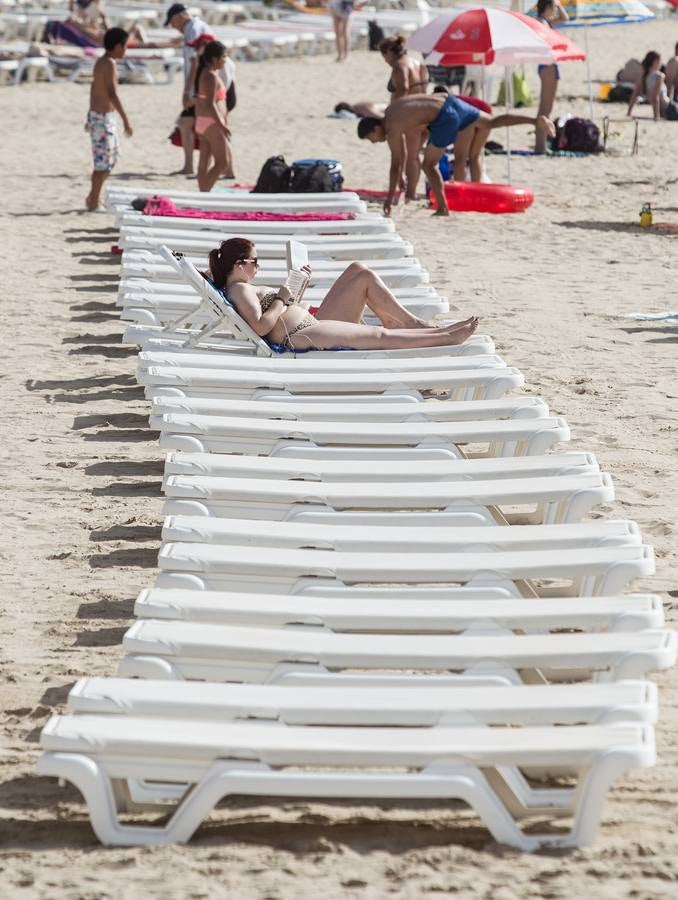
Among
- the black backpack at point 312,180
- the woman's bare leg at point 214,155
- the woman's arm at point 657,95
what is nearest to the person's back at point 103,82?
the woman's bare leg at point 214,155

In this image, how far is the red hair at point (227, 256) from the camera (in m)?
6.20

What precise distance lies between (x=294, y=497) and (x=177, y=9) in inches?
406

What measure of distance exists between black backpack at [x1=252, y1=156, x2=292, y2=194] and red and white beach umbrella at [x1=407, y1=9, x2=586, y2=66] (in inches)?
82.5

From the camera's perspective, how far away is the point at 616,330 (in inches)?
309

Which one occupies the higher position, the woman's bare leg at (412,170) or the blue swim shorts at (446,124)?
the blue swim shorts at (446,124)

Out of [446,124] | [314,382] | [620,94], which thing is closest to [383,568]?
[314,382]

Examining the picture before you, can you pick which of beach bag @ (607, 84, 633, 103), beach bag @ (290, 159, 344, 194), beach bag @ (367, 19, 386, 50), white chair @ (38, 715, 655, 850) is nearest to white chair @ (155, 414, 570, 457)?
white chair @ (38, 715, 655, 850)

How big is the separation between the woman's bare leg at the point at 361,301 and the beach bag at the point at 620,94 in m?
12.6

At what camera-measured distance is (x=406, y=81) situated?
39.1 feet

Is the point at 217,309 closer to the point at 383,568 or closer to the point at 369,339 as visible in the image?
the point at 369,339

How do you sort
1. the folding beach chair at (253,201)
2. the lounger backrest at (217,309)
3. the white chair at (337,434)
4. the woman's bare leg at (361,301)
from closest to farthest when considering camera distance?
the white chair at (337,434) → the lounger backrest at (217,309) → the woman's bare leg at (361,301) → the folding beach chair at (253,201)

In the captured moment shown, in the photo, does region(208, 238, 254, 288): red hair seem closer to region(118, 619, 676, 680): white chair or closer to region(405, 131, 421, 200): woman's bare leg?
region(118, 619, 676, 680): white chair

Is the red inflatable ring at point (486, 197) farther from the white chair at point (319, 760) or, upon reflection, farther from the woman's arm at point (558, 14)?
the white chair at point (319, 760)

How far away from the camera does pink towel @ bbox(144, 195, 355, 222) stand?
915 centimetres
